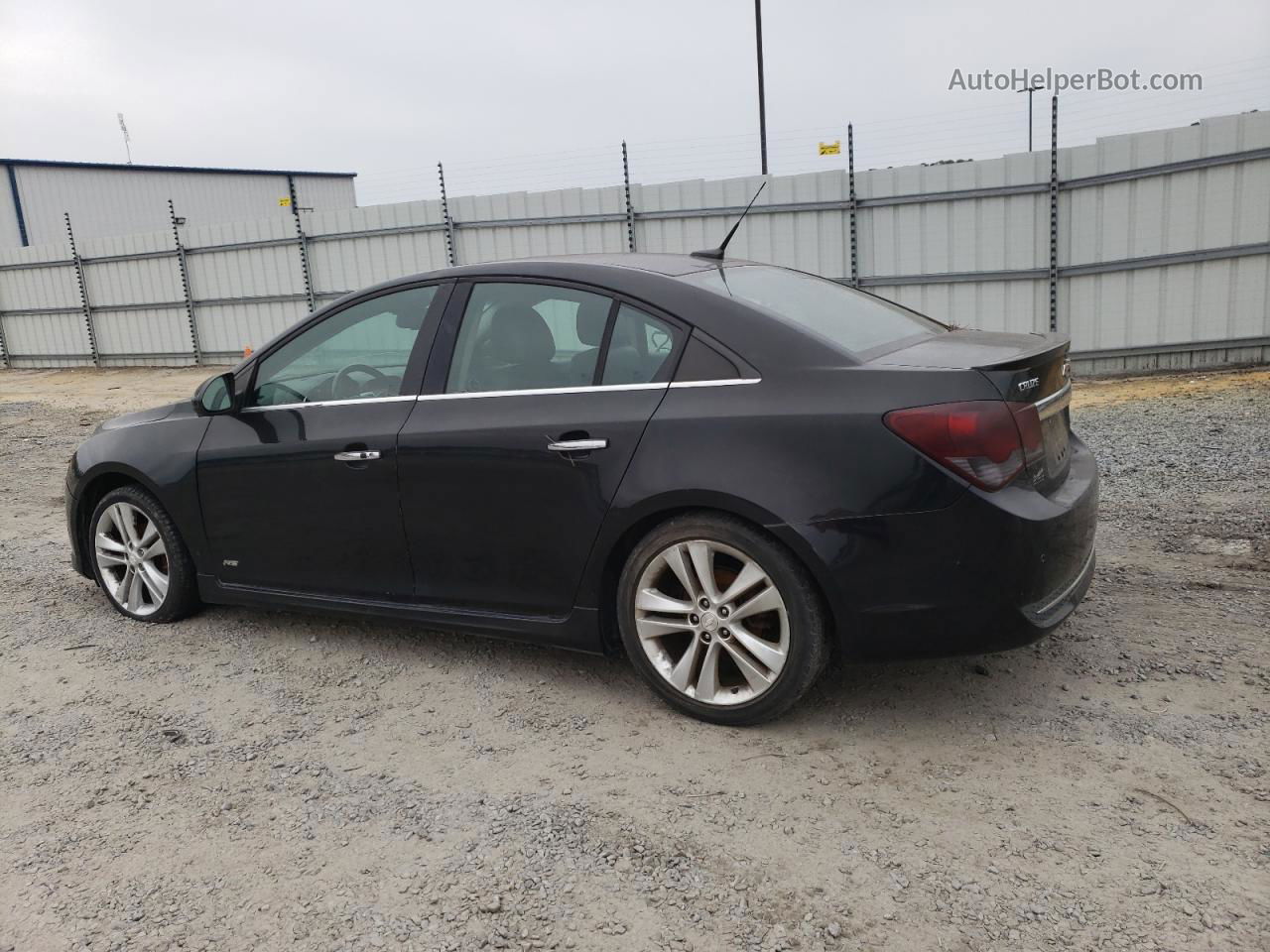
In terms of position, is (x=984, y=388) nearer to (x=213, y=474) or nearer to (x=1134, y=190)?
(x=213, y=474)

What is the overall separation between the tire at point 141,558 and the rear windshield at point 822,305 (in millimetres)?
2562

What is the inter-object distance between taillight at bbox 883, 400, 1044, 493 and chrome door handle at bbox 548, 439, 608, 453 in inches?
35.7

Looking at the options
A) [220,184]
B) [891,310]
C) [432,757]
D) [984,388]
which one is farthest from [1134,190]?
[220,184]

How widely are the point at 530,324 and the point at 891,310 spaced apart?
1.39 m

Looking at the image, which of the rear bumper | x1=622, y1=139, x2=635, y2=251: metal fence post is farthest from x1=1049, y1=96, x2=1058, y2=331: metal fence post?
the rear bumper

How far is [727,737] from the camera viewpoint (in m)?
3.18

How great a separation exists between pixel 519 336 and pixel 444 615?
1046 millimetres

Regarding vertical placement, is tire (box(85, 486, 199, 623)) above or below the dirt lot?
above

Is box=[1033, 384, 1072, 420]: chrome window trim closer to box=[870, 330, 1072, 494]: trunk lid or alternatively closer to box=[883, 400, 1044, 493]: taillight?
box=[870, 330, 1072, 494]: trunk lid

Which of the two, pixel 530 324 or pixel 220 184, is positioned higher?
pixel 220 184

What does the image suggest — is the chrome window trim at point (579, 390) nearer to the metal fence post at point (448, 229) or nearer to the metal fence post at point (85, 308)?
the metal fence post at point (448, 229)

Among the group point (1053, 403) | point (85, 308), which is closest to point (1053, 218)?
point (1053, 403)

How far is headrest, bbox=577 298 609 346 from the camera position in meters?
3.43

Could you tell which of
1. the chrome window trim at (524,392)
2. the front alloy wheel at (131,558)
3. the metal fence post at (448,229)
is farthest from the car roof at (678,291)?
the metal fence post at (448,229)
